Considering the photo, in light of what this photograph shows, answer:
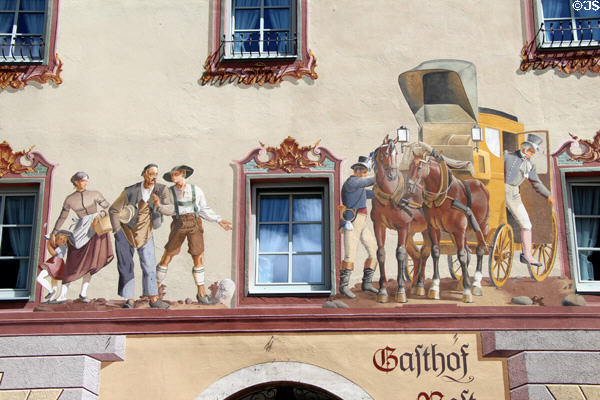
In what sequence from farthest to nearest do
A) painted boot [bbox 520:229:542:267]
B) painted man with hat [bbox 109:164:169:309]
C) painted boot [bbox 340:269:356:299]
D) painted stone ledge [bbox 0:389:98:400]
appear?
painted man with hat [bbox 109:164:169:309] < painted boot [bbox 520:229:542:267] < painted boot [bbox 340:269:356:299] < painted stone ledge [bbox 0:389:98:400]

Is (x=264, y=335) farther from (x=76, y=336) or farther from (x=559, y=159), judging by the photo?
(x=559, y=159)

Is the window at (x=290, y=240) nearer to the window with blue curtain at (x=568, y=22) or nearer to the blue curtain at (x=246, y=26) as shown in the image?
the blue curtain at (x=246, y=26)

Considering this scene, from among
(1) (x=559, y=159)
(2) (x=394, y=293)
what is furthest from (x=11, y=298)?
(1) (x=559, y=159)

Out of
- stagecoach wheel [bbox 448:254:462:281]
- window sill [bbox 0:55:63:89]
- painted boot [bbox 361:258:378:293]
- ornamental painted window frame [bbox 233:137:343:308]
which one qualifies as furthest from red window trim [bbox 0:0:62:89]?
stagecoach wheel [bbox 448:254:462:281]

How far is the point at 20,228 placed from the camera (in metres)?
10.9

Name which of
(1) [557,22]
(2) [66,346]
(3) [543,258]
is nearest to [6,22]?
(2) [66,346]

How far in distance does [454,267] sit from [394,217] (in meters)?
0.89

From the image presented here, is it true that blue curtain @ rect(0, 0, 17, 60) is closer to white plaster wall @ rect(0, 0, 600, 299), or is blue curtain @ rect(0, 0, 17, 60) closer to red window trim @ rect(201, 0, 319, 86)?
white plaster wall @ rect(0, 0, 600, 299)

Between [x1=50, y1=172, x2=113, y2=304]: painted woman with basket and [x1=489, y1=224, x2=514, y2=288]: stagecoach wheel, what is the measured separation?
4.41 m

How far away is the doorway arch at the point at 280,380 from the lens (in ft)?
32.2

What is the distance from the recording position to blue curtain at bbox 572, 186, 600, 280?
10438 millimetres

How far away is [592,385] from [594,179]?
8.25 ft

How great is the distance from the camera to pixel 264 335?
10.1 m

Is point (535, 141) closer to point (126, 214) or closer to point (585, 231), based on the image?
point (585, 231)
